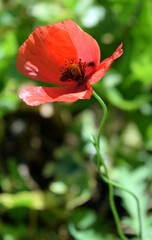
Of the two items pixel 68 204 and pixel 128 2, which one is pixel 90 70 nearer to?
pixel 68 204

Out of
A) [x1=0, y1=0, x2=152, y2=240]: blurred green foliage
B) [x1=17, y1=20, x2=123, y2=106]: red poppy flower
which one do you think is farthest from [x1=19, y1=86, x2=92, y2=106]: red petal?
[x1=0, y1=0, x2=152, y2=240]: blurred green foliage

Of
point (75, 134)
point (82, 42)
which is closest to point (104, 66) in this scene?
point (82, 42)

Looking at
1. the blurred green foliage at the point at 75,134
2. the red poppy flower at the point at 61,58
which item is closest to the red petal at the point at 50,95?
the red poppy flower at the point at 61,58

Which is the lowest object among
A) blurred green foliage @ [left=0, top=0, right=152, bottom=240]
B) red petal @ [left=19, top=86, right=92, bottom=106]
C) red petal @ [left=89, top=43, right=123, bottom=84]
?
blurred green foliage @ [left=0, top=0, right=152, bottom=240]

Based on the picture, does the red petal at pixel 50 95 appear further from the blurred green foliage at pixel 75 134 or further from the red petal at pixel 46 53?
the blurred green foliage at pixel 75 134

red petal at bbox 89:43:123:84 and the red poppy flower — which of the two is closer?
red petal at bbox 89:43:123:84

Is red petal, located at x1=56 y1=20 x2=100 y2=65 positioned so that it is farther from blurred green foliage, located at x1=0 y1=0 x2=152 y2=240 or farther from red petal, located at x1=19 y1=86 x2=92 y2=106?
blurred green foliage, located at x1=0 y1=0 x2=152 y2=240
